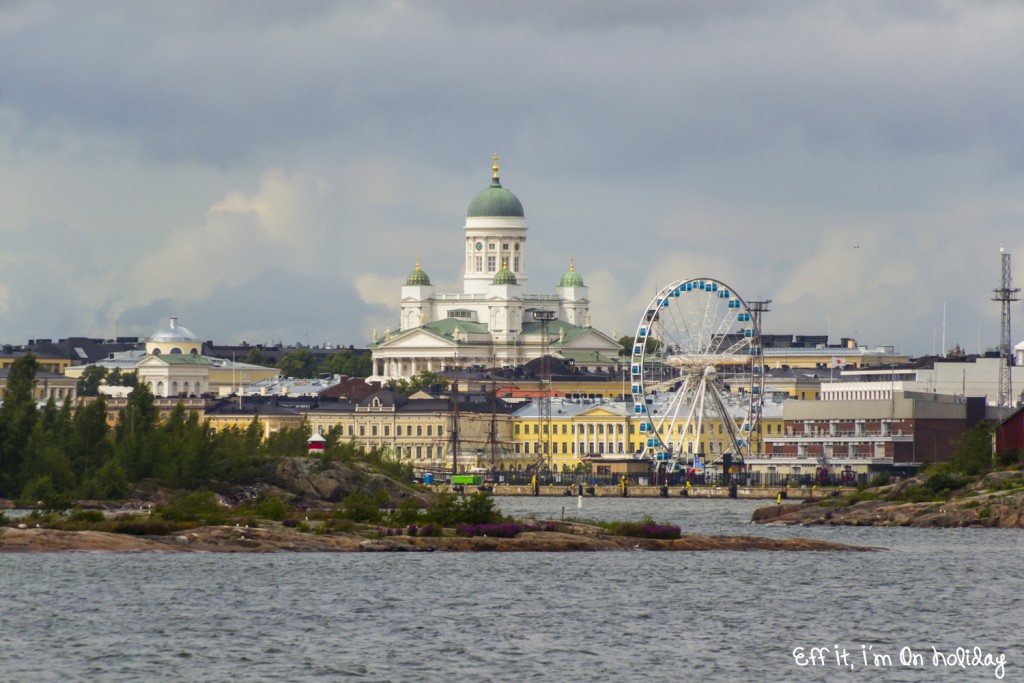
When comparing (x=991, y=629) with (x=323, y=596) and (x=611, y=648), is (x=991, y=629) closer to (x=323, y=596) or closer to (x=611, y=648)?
(x=611, y=648)

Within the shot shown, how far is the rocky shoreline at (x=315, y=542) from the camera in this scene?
78125mm

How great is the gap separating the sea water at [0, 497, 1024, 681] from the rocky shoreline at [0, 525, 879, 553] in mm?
1014

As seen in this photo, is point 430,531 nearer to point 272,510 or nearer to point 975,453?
point 272,510

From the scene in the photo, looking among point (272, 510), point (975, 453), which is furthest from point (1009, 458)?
point (272, 510)

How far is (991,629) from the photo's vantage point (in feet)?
200

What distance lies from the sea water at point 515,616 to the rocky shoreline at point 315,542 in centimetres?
101

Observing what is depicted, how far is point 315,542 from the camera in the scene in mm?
80375

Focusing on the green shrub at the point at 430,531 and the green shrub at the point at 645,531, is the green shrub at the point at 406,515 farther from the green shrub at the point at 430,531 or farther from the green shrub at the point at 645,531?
the green shrub at the point at 645,531

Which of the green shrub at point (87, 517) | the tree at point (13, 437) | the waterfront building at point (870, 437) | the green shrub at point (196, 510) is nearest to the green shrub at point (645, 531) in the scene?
the green shrub at point (196, 510)

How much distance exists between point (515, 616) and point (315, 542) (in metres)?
18.1

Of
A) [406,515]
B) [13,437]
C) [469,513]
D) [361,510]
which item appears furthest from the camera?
[13,437]

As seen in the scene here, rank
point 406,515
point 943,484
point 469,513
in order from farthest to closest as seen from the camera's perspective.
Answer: point 943,484, point 406,515, point 469,513

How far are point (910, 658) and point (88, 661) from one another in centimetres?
1703

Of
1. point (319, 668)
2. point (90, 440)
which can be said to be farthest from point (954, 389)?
point (319, 668)
